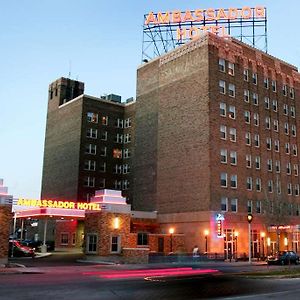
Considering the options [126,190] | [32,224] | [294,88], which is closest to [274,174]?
[294,88]

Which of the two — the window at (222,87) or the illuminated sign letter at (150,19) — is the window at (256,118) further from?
the illuminated sign letter at (150,19)

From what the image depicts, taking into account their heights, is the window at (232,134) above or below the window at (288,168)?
above

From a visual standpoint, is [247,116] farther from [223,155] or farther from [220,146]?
[223,155]

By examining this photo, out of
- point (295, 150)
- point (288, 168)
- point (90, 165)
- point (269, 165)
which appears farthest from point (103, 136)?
point (295, 150)

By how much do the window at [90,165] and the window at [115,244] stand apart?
37.3 m

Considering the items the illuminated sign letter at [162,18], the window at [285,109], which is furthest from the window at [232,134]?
the illuminated sign letter at [162,18]

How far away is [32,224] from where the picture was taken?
95812mm

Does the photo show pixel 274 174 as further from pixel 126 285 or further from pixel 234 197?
pixel 126 285

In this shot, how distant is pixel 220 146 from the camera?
5984cm

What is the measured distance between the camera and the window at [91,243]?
4644 cm

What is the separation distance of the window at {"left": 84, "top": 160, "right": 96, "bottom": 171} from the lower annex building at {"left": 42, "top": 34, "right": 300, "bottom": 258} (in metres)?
12.3

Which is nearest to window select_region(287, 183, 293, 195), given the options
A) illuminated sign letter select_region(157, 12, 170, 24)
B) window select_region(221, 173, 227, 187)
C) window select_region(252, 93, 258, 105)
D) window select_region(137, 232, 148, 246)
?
window select_region(252, 93, 258, 105)

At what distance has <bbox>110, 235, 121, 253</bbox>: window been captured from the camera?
4650 centimetres

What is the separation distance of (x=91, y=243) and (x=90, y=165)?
123ft
